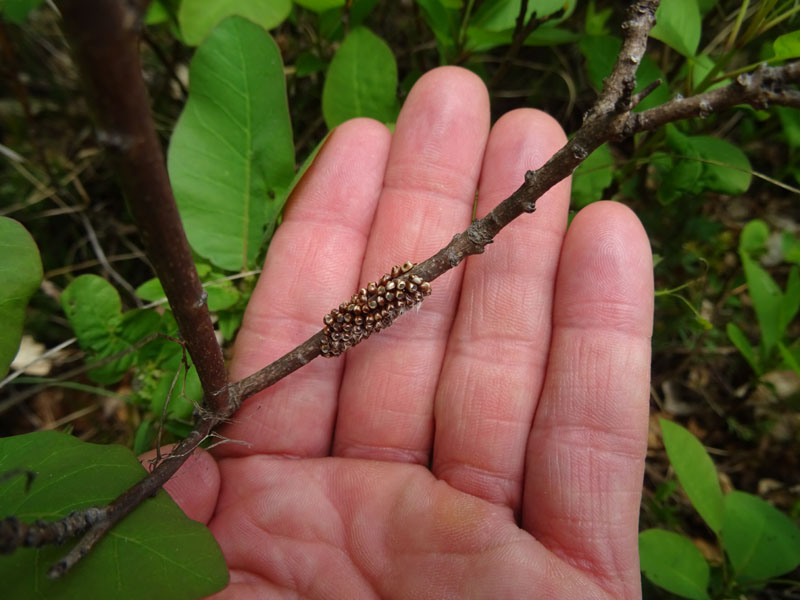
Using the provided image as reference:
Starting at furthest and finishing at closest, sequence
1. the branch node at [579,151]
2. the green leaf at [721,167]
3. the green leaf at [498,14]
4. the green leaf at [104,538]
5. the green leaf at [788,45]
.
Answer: the green leaf at [498,14] → the green leaf at [721,167] → the green leaf at [788,45] → the branch node at [579,151] → the green leaf at [104,538]

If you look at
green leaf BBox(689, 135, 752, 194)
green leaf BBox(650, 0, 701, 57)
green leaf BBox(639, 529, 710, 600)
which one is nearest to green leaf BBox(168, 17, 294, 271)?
green leaf BBox(650, 0, 701, 57)

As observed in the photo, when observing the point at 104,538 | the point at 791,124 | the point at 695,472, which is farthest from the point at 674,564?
the point at 104,538

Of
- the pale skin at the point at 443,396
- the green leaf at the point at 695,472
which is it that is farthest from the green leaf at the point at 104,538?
the green leaf at the point at 695,472

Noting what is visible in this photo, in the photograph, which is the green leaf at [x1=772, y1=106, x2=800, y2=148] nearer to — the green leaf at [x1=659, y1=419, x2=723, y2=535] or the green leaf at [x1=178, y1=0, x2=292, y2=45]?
the green leaf at [x1=659, y1=419, x2=723, y2=535]

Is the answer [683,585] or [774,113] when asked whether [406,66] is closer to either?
[774,113]

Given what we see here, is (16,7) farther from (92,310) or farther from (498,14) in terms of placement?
(498,14)

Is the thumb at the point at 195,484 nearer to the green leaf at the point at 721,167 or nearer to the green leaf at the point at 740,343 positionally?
the green leaf at the point at 721,167
